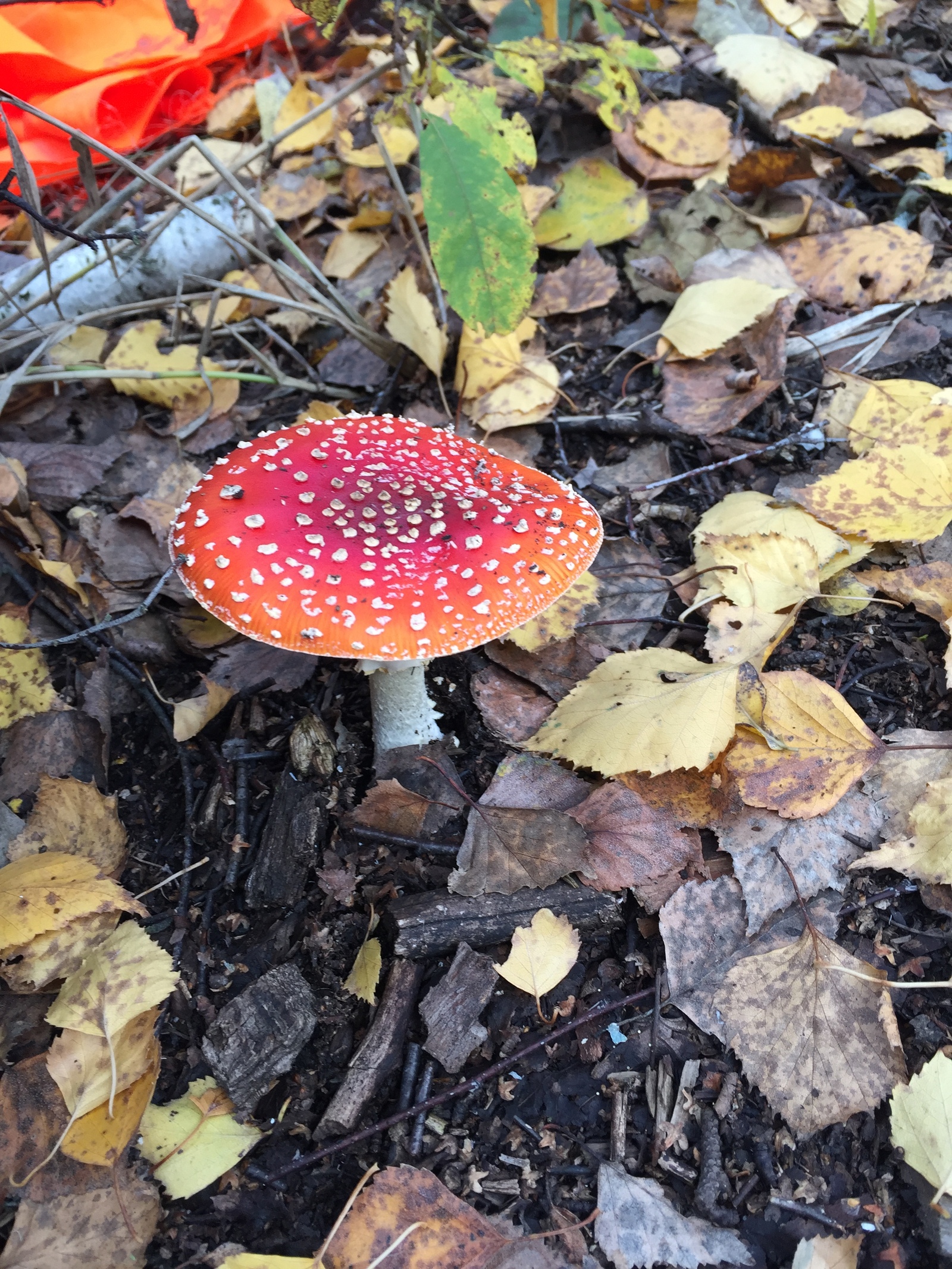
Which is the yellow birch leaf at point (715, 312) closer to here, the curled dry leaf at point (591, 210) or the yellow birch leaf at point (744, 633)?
the curled dry leaf at point (591, 210)

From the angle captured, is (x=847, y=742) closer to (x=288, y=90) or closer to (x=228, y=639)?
(x=228, y=639)

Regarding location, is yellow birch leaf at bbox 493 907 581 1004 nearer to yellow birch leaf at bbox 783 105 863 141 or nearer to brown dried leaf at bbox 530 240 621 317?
brown dried leaf at bbox 530 240 621 317

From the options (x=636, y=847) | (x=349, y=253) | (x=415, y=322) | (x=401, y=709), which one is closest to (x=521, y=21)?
(x=349, y=253)

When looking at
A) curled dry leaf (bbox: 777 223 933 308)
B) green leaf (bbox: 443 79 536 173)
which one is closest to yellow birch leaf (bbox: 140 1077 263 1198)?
green leaf (bbox: 443 79 536 173)

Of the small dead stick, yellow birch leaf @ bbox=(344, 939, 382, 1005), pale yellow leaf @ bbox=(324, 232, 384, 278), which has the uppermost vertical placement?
pale yellow leaf @ bbox=(324, 232, 384, 278)

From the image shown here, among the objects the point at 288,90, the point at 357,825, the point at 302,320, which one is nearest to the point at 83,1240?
the point at 357,825
